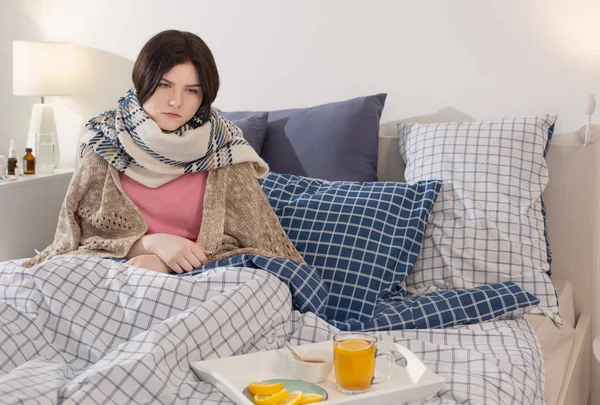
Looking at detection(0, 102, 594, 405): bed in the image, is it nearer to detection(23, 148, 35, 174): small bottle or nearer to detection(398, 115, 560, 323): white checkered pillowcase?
detection(398, 115, 560, 323): white checkered pillowcase

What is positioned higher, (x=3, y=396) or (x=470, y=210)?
(x=470, y=210)

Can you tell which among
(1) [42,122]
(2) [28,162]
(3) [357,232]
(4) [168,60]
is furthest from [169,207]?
(1) [42,122]

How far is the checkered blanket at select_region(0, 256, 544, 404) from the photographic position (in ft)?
4.40

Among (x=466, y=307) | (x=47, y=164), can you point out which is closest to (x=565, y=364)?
(x=466, y=307)

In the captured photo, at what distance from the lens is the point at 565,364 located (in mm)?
1883

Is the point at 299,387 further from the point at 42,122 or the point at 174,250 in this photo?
the point at 42,122

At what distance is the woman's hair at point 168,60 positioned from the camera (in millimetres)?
2014

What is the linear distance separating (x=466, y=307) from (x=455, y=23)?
1014 millimetres

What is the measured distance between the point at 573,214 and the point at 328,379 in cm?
121

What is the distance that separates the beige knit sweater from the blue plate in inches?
25.7

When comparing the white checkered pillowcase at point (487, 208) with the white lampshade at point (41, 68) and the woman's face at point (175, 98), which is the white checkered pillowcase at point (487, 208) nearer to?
the woman's face at point (175, 98)

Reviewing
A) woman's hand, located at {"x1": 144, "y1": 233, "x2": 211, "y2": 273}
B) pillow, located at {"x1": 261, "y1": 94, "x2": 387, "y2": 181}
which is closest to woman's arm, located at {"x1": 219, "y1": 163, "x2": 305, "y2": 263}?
woman's hand, located at {"x1": 144, "y1": 233, "x2": 211, "y2": 273}

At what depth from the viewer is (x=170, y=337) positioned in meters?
1.41

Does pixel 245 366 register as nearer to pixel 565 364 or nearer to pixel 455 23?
pixel 565 364
